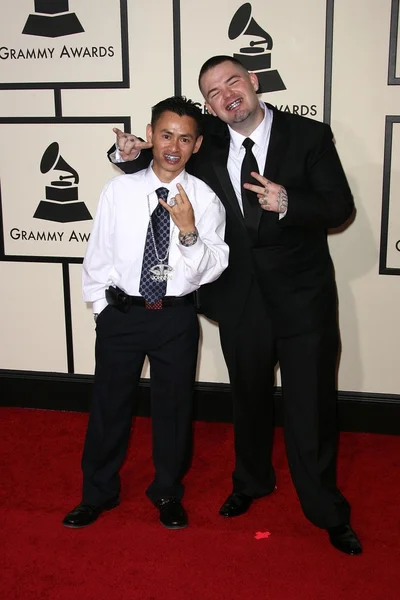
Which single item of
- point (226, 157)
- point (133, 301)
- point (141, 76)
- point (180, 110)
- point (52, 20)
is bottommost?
point (133, 301)

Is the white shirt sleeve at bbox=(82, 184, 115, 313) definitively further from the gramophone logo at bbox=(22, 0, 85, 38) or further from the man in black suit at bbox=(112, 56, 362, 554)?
the gramophone logo at bbox=(22, 0, 85, 38)

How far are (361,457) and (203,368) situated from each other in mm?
965

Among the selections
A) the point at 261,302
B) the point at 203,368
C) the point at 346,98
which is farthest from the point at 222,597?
the point at 346,98

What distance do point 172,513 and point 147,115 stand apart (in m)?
1.96

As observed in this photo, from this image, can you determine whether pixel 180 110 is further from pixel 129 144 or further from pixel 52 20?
pixel 52 20

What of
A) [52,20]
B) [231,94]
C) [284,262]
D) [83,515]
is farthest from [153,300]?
[52,20]

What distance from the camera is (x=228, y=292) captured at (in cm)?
263

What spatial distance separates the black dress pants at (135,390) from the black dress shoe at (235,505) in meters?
0.20

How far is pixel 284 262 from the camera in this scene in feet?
8.13

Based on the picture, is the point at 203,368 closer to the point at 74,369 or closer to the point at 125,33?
the point at 74,369

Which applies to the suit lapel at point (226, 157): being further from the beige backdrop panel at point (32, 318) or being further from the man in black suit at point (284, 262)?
the beige backdrop panel at point (32, 318)

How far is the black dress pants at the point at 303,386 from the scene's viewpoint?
2.54 meters

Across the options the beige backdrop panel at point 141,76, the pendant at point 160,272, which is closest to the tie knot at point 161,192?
the pendant at point 160,272

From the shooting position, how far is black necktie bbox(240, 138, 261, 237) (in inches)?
96.5
